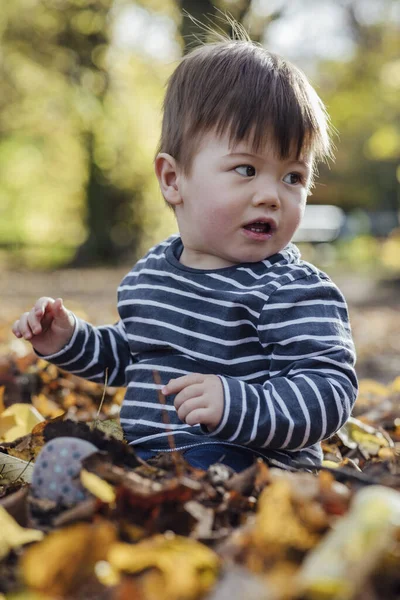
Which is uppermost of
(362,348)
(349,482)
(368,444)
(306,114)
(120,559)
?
(306,114)

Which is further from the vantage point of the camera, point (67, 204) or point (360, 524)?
point (67, 204)

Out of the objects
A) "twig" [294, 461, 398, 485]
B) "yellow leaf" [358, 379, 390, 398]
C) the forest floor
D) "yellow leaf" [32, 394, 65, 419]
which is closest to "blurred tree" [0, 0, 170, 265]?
the forest floor

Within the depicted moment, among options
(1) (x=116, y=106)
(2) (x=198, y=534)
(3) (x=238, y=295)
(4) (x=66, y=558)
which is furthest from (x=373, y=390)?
(1) (x=116, y=106)

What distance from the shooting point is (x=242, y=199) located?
194 centimetres

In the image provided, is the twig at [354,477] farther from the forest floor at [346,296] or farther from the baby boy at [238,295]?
the forest floor at [346,296]

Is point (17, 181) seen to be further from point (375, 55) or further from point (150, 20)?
point (375, 55)

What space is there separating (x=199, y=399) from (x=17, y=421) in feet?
2.62

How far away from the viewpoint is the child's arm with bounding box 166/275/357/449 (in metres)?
1.67

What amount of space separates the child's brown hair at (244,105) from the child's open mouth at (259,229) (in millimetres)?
192

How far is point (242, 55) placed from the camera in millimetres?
2062

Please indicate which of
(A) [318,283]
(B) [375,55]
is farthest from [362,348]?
(B) [375,55]

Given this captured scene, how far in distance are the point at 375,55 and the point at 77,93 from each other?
20.4 feet

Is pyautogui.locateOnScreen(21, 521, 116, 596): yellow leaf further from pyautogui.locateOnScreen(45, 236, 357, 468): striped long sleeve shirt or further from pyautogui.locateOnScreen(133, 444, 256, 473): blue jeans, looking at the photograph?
pyautogui.locateOnScreen(133, 444, 256, 473): blue jeans

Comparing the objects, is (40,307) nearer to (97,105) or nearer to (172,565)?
(172,565)
